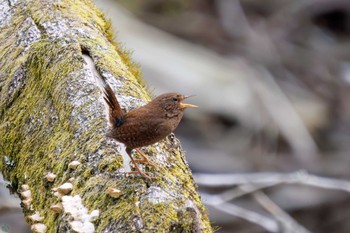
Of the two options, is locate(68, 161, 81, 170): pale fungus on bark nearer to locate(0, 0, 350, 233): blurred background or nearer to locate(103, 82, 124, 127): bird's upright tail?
locate(103, 82, 124, 127): bird's upright tail

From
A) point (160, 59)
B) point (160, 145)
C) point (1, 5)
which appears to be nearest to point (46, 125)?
point (160, 145)

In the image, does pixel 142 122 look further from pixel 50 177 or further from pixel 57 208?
pixel 57 208

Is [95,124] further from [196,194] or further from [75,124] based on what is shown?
[196,194]

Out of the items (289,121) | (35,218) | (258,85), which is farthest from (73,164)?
(258,85)

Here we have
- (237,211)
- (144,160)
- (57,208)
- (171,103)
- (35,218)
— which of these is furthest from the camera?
(237,211)

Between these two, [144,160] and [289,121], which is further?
[289,121]

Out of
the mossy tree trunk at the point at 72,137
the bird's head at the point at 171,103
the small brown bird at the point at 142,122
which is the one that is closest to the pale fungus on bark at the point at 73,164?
the mossy tree trunk at the point at 72,137
